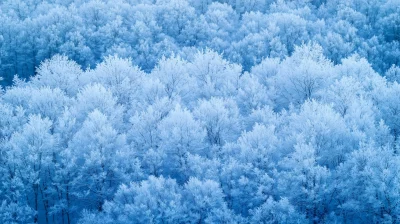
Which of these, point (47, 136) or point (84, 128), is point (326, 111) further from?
point (47, 136)

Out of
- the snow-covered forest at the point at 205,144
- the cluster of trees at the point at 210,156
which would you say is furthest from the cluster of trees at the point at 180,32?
the cluster of trees at the point at 210,156

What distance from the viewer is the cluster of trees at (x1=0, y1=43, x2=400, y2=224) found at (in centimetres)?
2459

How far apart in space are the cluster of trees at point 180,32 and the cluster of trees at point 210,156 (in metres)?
13.3

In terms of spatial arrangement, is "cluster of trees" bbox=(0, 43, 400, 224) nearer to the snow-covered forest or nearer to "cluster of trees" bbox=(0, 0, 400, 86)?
the snow-covered forest

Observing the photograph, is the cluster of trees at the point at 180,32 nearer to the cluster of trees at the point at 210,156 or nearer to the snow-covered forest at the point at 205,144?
the snow-covered forest at the point at 205,144

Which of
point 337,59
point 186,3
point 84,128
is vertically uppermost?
point 186,3

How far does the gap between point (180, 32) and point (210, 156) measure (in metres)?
27.6

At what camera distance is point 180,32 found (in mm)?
52531

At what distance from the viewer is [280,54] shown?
46000 millimetres

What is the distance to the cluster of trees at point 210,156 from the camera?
80.7ft

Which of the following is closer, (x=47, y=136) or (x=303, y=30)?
(x=47, y=136)

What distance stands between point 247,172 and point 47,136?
14.3m

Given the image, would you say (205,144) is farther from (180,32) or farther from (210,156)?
(180,32)

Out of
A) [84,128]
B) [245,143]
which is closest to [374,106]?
[245,143]
